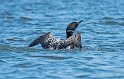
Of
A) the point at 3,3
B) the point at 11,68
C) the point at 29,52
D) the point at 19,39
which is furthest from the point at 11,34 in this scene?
the point at 3,3

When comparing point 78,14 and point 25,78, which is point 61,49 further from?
point 78,14

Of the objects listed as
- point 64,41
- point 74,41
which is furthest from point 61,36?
point 74,41

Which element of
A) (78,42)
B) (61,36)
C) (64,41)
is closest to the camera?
(78,42)

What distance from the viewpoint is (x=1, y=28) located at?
19984 mm

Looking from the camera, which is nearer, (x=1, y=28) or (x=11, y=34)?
(x=11, y=34)

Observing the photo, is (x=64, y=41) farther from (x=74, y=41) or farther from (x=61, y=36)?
(x=61, y=36)

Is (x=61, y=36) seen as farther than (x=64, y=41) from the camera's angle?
Yes

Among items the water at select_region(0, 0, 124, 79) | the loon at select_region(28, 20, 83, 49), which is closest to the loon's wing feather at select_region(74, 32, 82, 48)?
the loon at select_region(28, 20, 83, 49)

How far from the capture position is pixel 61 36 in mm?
18344

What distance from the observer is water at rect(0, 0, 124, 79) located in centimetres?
1256

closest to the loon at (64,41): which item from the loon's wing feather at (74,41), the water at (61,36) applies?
the loon's wing feather at (74,41)

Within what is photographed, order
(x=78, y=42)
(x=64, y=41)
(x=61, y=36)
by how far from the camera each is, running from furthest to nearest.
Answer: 1. (x=61, y=36)
2. (x=64, y=41)
3. (x=78, y=42)

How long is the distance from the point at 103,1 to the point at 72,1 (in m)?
1.39

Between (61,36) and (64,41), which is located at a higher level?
(64,41)
